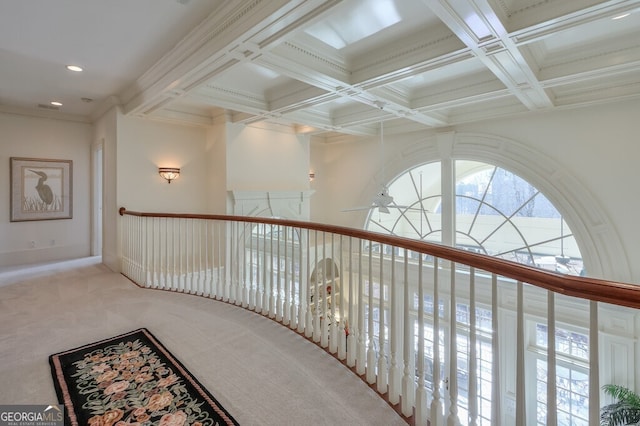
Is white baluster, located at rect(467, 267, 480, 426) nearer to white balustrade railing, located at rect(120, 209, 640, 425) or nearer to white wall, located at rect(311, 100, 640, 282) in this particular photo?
white balustrade railing, located at rect(120, 209, 640, 425)

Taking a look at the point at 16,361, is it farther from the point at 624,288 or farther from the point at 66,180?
the point at 66,180

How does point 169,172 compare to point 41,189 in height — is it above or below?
above

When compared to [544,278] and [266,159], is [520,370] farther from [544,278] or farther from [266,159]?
[266,159]

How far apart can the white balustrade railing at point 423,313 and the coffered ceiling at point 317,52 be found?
1.58 m

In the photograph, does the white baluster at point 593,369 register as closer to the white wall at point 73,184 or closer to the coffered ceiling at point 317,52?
the coffered ceiling at point 317,52

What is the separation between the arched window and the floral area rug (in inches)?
133

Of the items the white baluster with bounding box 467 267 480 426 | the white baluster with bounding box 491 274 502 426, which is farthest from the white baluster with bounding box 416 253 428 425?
the white baluster with bounding box 491 274 502 426

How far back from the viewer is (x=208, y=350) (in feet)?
7.06

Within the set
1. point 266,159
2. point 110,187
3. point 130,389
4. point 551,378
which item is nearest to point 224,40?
point 130,389

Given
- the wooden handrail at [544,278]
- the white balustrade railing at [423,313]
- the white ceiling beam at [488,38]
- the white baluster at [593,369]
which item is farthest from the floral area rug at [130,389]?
the white ceiling beam at [488,38]

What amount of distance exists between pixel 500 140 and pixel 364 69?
306 cm

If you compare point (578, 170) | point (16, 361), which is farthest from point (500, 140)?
point (16, 361)

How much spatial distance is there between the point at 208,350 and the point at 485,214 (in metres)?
4.96

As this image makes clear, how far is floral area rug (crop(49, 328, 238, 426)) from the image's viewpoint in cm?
150
